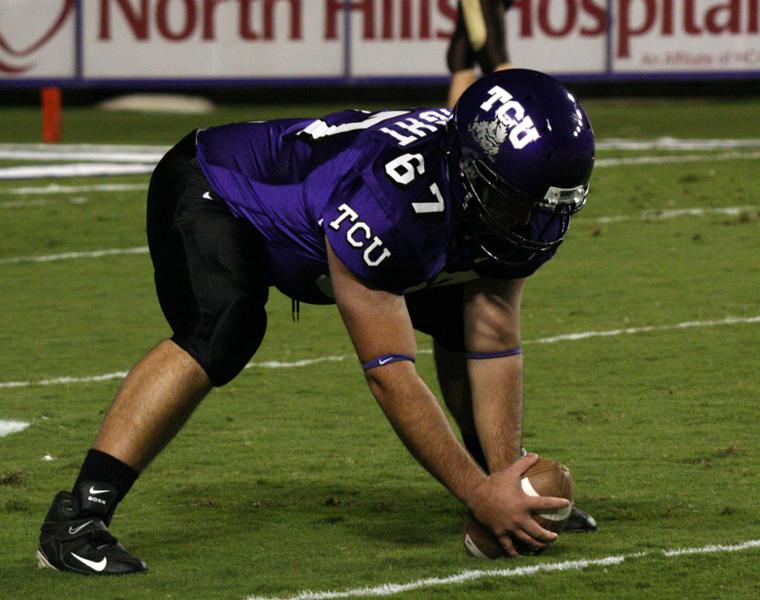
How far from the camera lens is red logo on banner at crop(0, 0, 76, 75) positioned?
70.8 ft

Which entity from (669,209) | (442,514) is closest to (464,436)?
(442,514)

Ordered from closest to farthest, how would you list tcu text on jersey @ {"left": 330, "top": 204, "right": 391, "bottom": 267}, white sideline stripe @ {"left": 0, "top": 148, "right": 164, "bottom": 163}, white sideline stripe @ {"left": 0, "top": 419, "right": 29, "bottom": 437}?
tcu text on jersey @ {"left": 330, "top": 204, "right": 391, "bottom": 267} → white sideline stripe @ {"left": 0, "top": 419, "right": 29, "bottom": 437} → white sideline stripe @ {"left": 0, "top": 148, "right": 164, "bottom": 163}

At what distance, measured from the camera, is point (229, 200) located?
5188mm

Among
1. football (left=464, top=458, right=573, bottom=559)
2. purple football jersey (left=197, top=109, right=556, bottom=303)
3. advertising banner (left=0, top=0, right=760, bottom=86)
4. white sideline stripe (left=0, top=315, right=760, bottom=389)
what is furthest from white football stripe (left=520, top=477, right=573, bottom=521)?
advertising banner (left=0, top=0, right=760, bottom=86)

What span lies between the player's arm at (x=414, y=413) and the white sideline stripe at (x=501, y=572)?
0.11 meters

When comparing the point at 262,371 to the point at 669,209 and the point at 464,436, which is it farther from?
the point at 669,209

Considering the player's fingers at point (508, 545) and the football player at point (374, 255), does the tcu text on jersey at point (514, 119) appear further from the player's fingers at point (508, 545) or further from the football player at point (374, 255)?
the player's fingers at point (508, 545)

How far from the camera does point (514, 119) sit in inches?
189

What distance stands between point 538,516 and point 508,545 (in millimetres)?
106

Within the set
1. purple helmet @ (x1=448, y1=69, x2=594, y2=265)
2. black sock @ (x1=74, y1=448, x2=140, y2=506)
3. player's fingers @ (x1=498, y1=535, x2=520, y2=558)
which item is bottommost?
player's fingers @ (x1=498, y1=535, x2=520, y2=558)


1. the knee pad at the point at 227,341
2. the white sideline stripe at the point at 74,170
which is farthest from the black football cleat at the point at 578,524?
the white sideline stripe at the point at 74,170

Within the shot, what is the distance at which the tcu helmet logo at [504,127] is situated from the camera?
477cm

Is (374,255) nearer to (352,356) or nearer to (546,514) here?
(546,514)

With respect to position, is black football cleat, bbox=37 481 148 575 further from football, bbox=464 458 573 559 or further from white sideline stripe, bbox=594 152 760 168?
white sideline stripe, bbox=594 152 760 168
